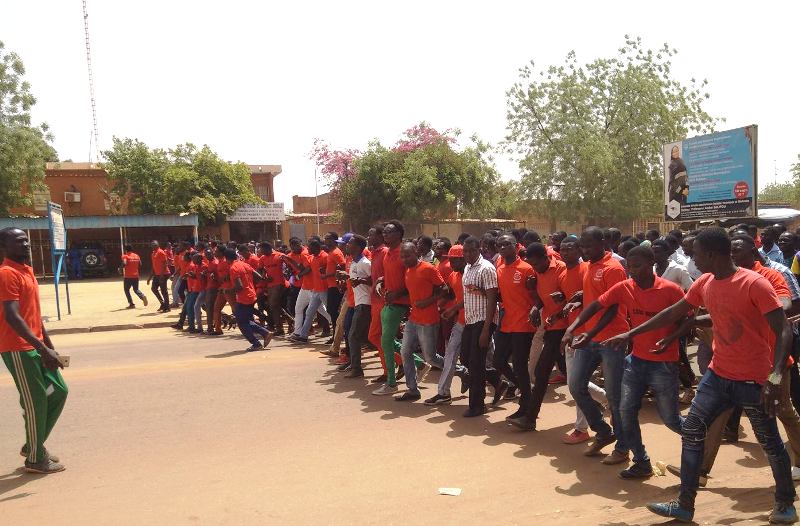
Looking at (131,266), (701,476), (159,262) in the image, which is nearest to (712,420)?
(701,476)

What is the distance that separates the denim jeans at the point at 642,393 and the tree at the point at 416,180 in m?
25.5

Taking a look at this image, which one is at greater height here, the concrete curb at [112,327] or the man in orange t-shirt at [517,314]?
the man in orange t-shirt at [517,314]

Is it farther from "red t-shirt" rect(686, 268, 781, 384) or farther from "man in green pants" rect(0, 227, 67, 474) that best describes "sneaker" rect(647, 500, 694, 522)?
"man in green pants" rect(0, 227, 67, 474)

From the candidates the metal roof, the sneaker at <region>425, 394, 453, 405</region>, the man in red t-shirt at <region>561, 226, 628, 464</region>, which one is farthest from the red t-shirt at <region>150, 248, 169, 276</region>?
the metal roof

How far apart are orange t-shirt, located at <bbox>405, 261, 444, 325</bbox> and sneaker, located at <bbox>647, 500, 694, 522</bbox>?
3304mm

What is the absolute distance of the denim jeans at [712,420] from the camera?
11.9ft

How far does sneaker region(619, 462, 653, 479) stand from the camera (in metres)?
4.50

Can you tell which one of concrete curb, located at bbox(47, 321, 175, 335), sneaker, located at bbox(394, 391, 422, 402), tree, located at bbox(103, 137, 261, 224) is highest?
tree, located at bbox(103, 137, 261, 224)

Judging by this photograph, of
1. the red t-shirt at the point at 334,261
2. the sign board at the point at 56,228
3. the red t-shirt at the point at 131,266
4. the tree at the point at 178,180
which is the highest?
the tree at the point at 178,180

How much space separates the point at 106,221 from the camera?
32625 millimetres

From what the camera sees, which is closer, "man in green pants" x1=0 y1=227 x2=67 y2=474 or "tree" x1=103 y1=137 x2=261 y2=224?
"man in green pants" x1=0 y1=227 x2=67 y2=474

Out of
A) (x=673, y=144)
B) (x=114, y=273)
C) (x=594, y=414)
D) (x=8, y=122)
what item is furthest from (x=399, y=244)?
(x=8, y=122)

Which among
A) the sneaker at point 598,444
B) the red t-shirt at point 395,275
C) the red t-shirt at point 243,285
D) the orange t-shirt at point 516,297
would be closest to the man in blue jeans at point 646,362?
the sneaker at point 598,444

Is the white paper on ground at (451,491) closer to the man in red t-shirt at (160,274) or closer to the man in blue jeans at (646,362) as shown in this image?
the man in blue jeans at (646,362)
